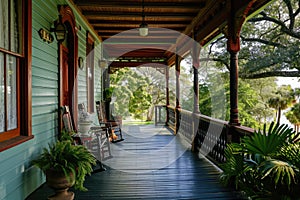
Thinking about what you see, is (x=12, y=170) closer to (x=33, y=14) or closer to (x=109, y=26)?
(x=33, y=14)

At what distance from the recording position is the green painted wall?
2588 millimetres

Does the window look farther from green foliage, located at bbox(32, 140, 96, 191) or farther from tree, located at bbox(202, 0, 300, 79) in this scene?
tree, located at bbox(202, 0, 300, 79)

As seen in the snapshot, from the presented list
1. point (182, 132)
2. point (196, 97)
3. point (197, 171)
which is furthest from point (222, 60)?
point (197, 171)

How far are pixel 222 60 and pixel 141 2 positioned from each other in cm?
767

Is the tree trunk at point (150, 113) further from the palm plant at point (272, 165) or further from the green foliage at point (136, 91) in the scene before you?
the palm plant at point (272, 165)

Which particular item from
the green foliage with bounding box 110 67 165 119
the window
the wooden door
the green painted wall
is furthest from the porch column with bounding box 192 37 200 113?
the green foliage with bounding box 110 67 165 119

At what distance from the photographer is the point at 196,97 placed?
6.23 meters

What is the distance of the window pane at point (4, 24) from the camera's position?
8.09 ft

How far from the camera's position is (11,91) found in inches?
107

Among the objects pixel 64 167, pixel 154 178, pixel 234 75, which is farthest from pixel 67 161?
pixel 234 75

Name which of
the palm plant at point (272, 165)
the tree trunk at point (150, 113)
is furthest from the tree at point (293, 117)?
the palm plant at point (272, 165)

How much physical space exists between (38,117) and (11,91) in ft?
2.12

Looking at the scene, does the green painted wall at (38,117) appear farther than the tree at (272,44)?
No

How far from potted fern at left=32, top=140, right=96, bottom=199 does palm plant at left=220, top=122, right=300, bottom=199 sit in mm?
1589
